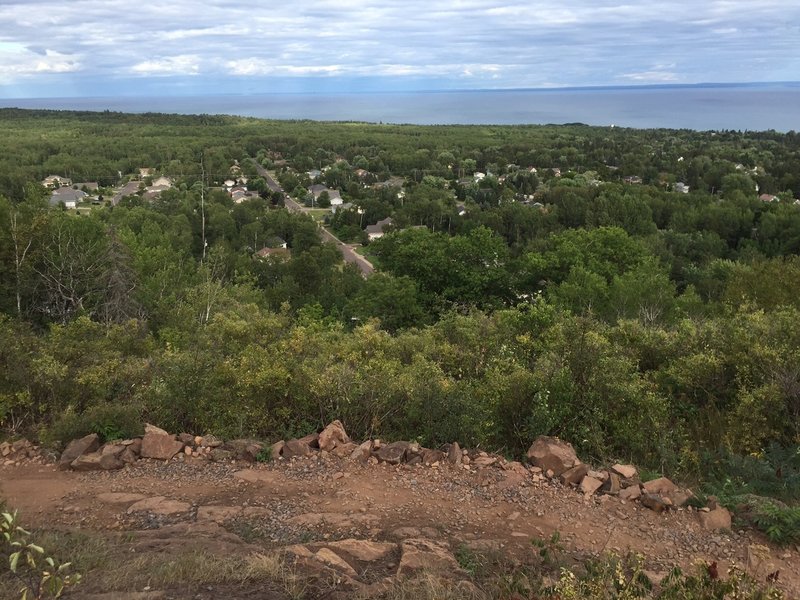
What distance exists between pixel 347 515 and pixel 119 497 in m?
2.13

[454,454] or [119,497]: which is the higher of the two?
[454,454]

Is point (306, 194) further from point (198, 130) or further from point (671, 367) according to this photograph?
→ point (671, 367)

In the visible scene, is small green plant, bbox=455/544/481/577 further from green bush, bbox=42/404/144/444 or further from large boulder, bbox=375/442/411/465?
green bush, bbox=42/404/144/444

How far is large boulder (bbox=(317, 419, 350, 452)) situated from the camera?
6.18 metres

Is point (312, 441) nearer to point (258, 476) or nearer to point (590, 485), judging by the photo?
point (258, 476)

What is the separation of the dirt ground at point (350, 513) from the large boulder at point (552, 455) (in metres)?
0.22

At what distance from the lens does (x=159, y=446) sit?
239 inches

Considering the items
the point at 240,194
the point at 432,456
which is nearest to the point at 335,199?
the point at 240,194

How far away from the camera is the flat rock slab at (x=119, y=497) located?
5344mm

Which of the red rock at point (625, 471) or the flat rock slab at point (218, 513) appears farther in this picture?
the red rock at point (625, 471)

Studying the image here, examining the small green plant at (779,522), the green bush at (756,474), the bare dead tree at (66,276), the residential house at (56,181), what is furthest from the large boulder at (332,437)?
the residential house at (56,181)

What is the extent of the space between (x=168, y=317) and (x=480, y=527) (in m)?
11.7

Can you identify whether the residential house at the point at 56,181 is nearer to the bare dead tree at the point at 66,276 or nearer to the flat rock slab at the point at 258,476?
the bare dead tree at the point at 66,276

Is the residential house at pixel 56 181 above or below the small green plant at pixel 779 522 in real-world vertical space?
above
